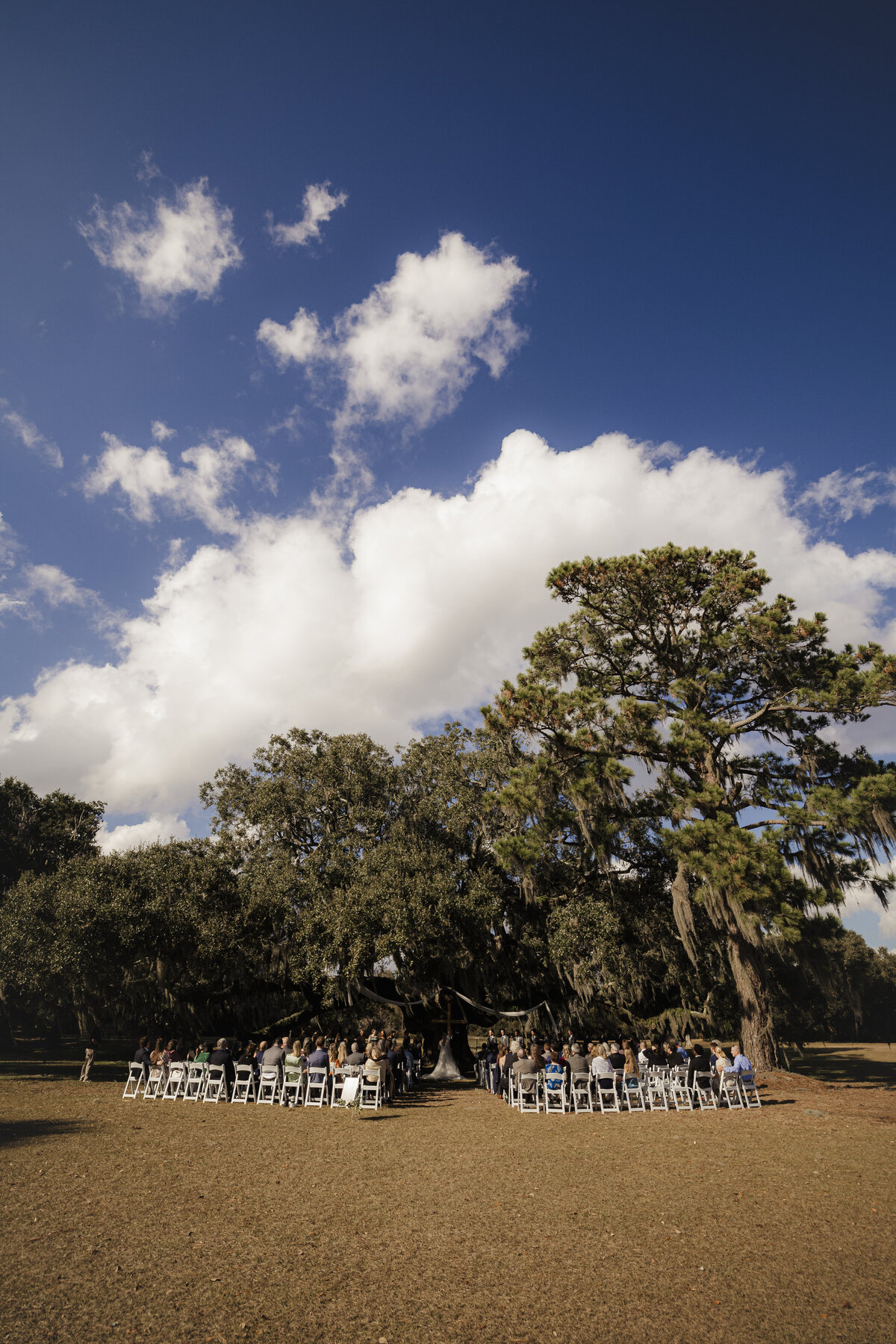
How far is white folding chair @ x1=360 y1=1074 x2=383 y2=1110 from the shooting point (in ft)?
47.3

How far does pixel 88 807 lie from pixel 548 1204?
106ft

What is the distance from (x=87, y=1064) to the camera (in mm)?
18875

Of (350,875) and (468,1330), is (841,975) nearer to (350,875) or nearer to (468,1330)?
(350,875)

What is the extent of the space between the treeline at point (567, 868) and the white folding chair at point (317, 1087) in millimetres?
3998

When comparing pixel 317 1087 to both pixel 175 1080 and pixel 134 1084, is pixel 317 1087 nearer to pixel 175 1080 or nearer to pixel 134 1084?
pixel 175 1080

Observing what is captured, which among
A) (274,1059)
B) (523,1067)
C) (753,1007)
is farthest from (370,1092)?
(753,1007)

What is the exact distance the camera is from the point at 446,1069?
21.4 metres

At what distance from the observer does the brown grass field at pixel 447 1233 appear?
4652 mm

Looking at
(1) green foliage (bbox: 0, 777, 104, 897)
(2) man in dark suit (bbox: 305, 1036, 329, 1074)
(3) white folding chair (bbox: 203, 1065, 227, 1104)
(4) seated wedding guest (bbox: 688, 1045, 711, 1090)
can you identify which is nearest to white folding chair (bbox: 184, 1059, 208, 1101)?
(3) white folding chair (bbox: 203, 1065, 227, 1104)

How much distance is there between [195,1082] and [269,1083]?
1964 mm

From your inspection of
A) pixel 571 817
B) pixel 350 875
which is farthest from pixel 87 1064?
pixel 571 817

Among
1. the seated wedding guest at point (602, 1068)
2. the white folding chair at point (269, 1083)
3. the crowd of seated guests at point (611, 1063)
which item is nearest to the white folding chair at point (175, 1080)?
the white folding chair at point (269, 1083)

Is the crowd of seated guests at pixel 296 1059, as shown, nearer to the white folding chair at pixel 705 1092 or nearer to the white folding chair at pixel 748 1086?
the white folding chair at pixel 705 1092

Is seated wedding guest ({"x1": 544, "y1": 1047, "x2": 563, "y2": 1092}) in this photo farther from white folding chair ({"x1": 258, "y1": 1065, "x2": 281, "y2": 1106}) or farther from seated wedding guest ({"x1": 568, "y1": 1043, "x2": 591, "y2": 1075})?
white folding chair ({"x1": 258, "y1": 1065, "x2": 281, "y2": 1106})
